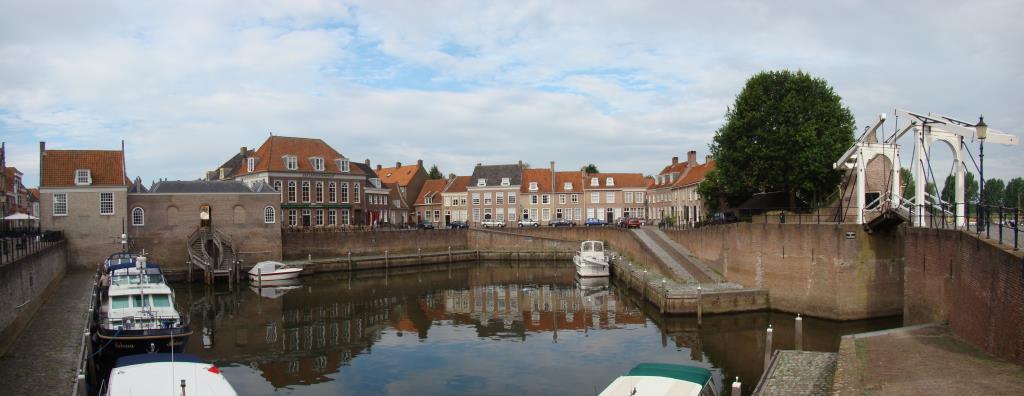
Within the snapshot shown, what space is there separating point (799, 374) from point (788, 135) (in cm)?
2403

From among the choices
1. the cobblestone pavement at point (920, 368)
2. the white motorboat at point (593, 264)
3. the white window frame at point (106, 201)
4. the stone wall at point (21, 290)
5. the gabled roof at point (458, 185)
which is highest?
the gabled roof at point (458, 185)

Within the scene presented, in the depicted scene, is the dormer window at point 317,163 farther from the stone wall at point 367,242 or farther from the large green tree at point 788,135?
the large green tree at point 788,135

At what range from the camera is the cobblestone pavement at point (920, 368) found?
13.7 metres

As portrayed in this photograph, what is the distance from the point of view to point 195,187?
51.1m

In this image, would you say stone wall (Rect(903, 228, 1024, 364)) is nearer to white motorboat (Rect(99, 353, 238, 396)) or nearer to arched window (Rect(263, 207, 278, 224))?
white motorboat (Rect(99, 353, 238, 396))

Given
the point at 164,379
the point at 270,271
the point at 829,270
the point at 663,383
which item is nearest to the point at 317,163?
the point at 270,271

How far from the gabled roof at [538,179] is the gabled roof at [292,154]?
22579 millimetres

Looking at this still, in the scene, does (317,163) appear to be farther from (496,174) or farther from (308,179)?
(496,174)

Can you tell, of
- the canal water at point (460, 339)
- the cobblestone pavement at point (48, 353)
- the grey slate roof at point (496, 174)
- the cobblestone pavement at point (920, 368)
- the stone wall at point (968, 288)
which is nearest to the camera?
the cobblestone pavement at point (920, 368)

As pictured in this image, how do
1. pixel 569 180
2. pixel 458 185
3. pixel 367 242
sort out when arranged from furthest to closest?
pixel 458 185 < pixel 569 180 < pixel 367 242

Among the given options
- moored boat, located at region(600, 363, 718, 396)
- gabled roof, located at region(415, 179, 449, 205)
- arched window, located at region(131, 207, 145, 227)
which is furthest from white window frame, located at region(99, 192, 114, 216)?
gabled roof, located at region(415, 179, 449, 205)

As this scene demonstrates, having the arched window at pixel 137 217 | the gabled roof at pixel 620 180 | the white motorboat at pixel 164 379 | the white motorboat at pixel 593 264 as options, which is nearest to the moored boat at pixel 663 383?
the white motorboat at pixel 164 379

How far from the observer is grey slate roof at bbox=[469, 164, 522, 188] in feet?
273

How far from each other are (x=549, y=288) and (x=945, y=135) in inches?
1014
